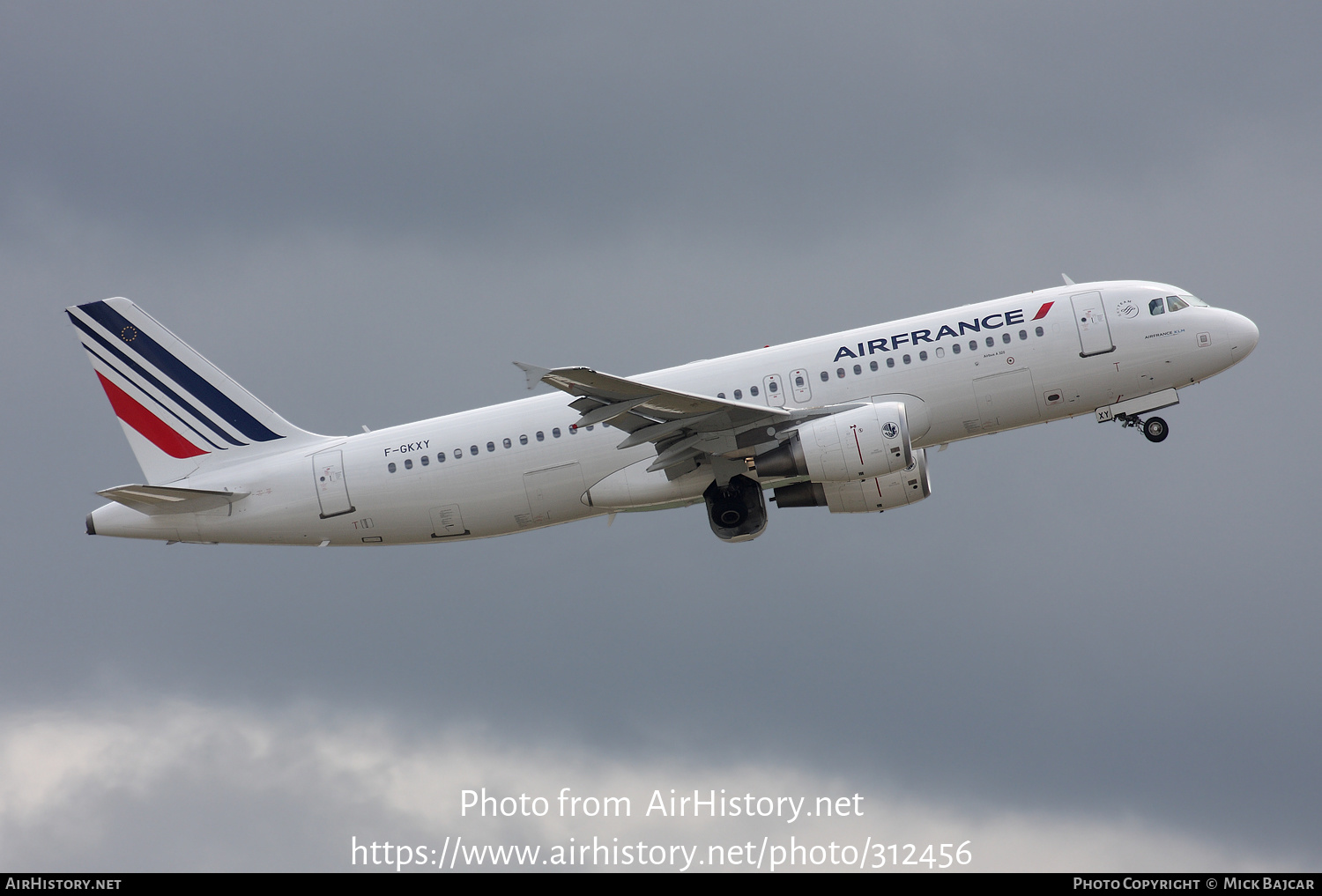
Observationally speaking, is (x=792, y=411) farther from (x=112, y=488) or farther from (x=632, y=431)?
(x=112, y=488)

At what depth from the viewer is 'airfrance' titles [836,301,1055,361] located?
1522 inches

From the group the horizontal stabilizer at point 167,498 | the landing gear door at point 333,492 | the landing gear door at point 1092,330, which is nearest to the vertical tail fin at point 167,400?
the horizontal stabilizer at point 167,498

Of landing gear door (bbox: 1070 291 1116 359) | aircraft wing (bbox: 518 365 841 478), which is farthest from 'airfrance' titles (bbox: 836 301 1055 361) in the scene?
aircraft wing (bbox: 518 365 841 478)

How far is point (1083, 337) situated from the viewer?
127ft

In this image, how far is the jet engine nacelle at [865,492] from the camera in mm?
40656

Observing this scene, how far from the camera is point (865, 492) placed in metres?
40.9

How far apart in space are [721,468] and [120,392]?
20.6 metres

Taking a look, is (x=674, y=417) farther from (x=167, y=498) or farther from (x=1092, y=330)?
(x=167, y=498)

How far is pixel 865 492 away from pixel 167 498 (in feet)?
72.2

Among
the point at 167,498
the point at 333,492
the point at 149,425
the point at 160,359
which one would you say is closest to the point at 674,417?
the point at 333,492

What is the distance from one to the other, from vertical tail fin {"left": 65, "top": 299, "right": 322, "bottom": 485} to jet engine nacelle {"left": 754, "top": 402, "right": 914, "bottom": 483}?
16.8 m

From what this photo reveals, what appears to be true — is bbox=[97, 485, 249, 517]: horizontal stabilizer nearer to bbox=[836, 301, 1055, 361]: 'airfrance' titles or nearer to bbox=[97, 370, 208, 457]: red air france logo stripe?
bbox=[97, 370, 208, 457]: red air france logo stripe

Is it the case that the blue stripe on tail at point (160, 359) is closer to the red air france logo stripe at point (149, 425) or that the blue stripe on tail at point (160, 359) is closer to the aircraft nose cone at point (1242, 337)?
the red air france logo stripe at point (149, 425)

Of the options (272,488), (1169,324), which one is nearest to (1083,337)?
(1169,324)
